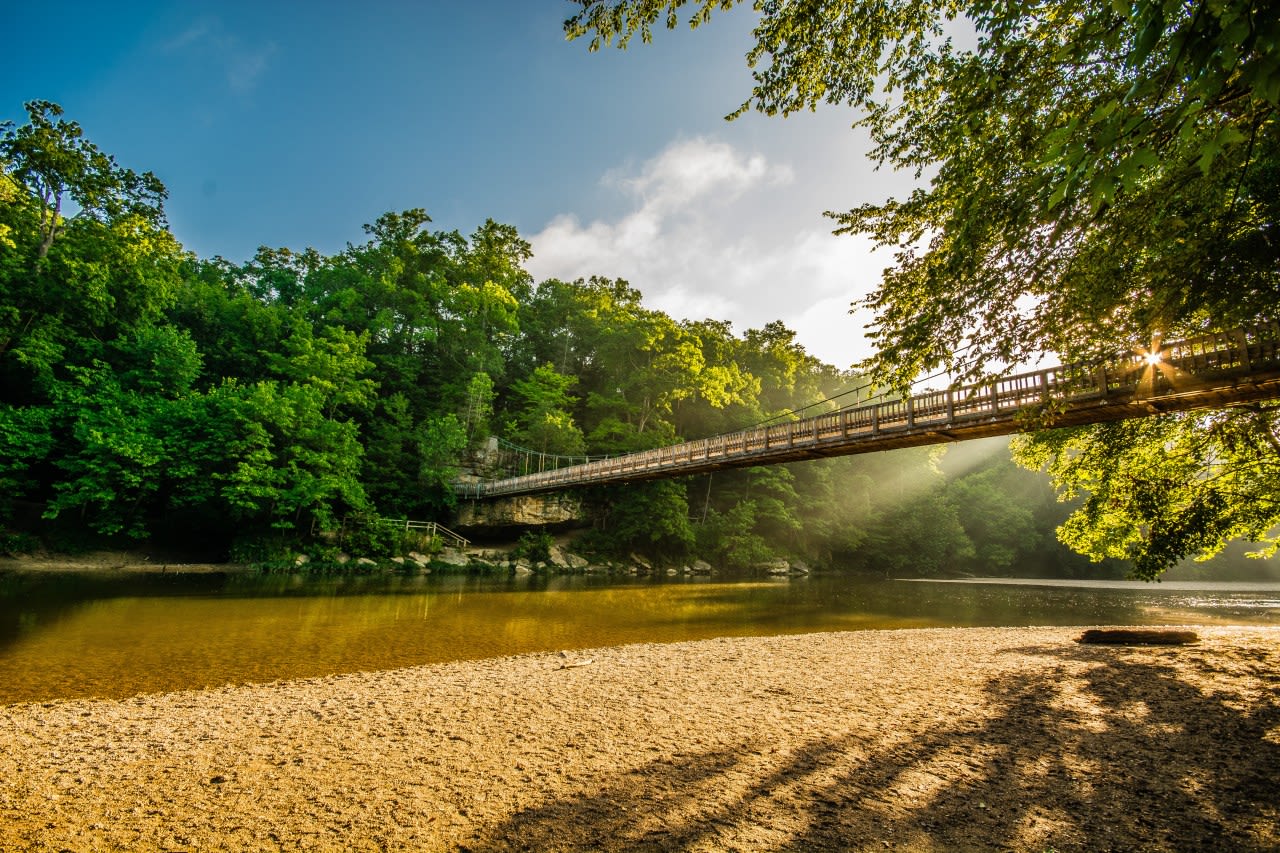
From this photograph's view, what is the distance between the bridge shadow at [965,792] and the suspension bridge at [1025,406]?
88.3 inches

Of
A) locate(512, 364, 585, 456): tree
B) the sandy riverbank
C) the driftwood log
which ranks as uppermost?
locate(512, 364, 585, 456): tree

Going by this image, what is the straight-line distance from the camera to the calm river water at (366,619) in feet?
17.4

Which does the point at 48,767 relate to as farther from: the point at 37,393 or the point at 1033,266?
the point at 37,393

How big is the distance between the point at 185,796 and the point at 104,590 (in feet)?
36.8

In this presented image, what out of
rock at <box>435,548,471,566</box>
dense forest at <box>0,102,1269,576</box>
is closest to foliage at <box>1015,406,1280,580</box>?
dense forest at <box>0,102,1269,576</box>

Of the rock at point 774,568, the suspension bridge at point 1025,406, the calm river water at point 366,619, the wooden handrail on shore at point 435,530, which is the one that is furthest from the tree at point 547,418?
the rock at point 774,568

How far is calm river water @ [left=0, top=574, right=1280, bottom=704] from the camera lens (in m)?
5.29

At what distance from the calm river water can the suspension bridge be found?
12.4 ft

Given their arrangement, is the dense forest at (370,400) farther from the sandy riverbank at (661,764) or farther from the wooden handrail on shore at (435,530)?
the sandy riverbank at (661,764)

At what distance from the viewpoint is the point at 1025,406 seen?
548 centimetres

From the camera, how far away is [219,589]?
11.1m

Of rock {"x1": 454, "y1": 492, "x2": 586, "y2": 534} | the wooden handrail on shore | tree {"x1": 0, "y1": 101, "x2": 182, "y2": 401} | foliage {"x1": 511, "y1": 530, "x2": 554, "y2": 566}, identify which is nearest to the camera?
tree {"x1": 0, "y1": 101, "x2": 182, "y2": 401}

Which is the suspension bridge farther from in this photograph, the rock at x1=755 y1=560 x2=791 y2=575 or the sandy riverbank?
the rock at x1=755 y1=560 x2=791 y2=575

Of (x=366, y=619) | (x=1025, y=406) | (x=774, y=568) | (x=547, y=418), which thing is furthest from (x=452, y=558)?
(x=1025, y=406)
